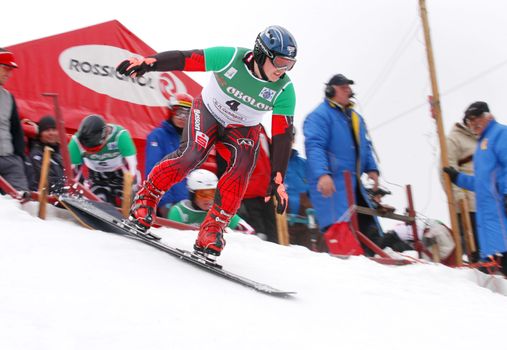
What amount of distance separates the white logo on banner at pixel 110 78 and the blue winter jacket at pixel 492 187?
598cm

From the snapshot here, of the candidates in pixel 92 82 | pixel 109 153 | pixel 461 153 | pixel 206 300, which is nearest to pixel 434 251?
pixel 461 153

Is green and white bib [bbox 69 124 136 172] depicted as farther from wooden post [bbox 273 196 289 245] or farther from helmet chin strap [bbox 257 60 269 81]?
helmet chin strap [bbox 257 60 269 81]

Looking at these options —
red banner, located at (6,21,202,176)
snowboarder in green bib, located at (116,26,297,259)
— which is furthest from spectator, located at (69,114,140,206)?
red banner, located at (6,21,202,176)

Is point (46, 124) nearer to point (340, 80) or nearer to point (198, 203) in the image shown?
point (198, 203)

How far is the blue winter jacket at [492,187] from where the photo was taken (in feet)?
19.2

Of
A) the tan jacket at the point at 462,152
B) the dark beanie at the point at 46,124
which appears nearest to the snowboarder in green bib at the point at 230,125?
the dark beanie at the point at 46,124

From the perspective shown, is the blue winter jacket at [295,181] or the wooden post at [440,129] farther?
the blue winter jacket at [295,181]

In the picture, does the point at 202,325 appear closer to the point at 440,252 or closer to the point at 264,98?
the point at 264,98

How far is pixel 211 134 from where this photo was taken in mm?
5152

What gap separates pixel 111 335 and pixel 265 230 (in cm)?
414

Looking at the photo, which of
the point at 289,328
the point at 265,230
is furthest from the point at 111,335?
the point at 265,230

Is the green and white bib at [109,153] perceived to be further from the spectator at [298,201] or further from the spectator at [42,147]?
the spectator at [298,201]

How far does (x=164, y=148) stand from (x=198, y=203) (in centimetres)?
73

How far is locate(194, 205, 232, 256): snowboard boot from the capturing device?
199 inches
